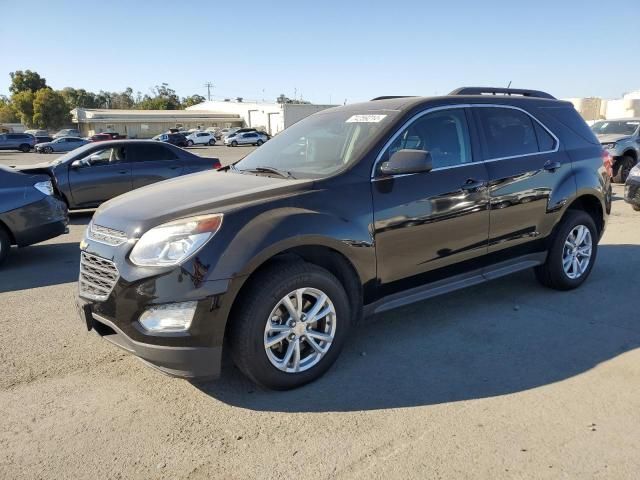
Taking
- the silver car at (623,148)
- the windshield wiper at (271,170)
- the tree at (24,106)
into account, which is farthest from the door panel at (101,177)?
the tree at (24,106)

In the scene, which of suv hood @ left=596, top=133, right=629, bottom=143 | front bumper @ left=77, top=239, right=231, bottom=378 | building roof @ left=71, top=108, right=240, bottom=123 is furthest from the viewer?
building roof @ left=71, top=108, right=240, bottom=123

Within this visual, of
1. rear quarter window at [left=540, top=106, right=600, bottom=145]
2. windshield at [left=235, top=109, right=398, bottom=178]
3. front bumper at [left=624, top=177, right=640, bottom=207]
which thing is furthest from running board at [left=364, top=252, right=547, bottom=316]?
front bumper at [left=624, top=177, right=640, bottom=207]

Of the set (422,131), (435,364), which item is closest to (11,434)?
(435,364)

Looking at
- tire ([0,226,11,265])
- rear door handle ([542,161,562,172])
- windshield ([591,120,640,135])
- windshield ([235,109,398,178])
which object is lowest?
tire ([0,226,11,265])

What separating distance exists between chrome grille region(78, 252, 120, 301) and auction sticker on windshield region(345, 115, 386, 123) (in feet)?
7.17

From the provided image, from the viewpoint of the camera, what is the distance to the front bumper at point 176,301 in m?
3.06

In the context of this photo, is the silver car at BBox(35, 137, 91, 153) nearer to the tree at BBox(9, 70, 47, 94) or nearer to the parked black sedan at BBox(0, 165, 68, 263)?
the parked black sedan at BBox(0, 165, 68, 263)

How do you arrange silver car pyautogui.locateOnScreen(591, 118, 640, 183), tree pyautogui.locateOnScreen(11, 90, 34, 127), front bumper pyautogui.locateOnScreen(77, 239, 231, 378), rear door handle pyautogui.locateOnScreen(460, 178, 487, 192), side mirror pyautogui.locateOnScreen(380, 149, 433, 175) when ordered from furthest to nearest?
tree pyautogui.locateOnScreen(11, 90, 34, 127), silver car pyautogui.locateOnScreen(591, 118, 640, 183), rear door handle pyautogui.locateOnScreen(460, 178, 487, 192), side mirror pyautogui.locateOnScreen(380, 149, 433, 175), front bumper pyautogui.locateOnScreen(77, 239, 231, 378)

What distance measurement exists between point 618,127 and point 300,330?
15002 mm

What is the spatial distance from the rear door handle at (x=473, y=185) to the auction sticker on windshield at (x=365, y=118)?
86 centimetres

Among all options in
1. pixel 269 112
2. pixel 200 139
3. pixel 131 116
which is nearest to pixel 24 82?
pixel 131 116

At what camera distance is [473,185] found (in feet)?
14.2

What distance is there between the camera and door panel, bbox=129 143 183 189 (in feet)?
35.6

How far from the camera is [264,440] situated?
295 cm
